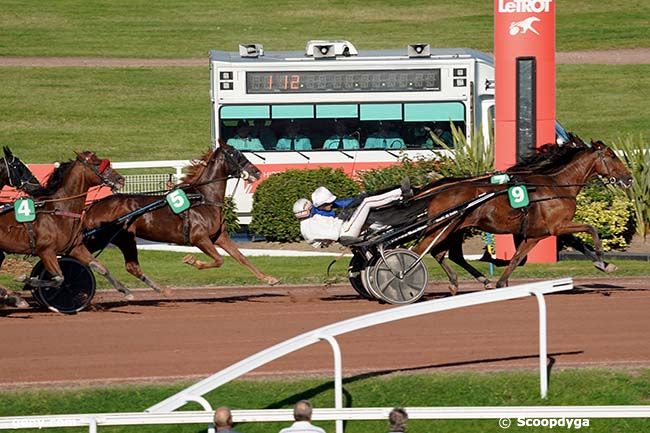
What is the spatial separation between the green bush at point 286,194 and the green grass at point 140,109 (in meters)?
14.8

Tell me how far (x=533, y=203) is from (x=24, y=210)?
554 cm

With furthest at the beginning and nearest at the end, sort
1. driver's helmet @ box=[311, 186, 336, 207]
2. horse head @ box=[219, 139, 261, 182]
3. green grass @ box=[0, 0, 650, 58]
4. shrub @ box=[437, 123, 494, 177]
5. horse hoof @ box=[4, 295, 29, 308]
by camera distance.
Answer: green grass @ box=[0, 0, 650, 58] < shrub @ box=[437, 123, 494, 177] < horse head @ box=[219, 139, 261, 182] < horse hoof @ box=[4, 295, 29, 308] < driver's helmet @ box=[311, 186, 336, 207]

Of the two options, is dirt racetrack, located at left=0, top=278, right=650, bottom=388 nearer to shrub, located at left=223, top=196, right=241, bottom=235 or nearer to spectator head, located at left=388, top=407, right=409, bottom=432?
spectator head, located at left=388, top=407, right=409, bottom=432

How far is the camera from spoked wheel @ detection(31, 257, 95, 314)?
52.3ft

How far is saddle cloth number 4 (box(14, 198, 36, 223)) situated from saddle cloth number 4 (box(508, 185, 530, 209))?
5.16 meters

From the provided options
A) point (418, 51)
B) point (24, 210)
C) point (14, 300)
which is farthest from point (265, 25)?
point (24, 210)

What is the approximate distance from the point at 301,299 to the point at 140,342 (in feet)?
11.1

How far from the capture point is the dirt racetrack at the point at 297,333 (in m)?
12.5

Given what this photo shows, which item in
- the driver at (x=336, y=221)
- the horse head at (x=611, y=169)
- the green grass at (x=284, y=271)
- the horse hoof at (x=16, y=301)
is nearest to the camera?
the driver at (x=336, y=221)

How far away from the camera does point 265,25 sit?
4922 cm

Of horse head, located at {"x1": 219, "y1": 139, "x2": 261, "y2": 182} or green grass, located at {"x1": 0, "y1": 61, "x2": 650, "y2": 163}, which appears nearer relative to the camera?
horse head, located at {"x1": 219, "y1": 139, "x2": 261, "y2": 182}

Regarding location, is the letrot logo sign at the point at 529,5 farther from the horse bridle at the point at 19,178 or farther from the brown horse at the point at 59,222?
the horse bridle at the point at 19,178

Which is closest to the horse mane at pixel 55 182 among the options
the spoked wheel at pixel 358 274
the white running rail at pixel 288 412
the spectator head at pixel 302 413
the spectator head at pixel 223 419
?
the spoked wheel at pixel 358 274
